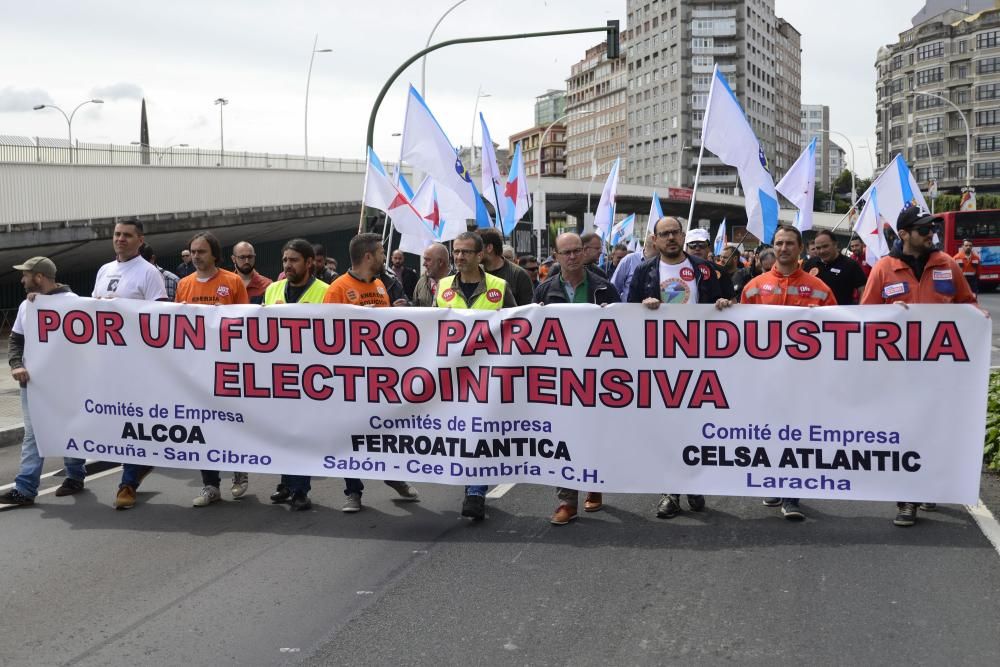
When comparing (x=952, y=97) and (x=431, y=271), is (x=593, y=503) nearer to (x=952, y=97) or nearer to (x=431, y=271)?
(x=431, y=271)

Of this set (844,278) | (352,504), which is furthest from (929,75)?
(352,504)

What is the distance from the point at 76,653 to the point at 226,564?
4.49ft

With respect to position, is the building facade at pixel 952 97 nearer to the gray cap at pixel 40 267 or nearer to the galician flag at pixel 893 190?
the galician flag at pixel 893 190

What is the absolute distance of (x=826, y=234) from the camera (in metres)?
8.77

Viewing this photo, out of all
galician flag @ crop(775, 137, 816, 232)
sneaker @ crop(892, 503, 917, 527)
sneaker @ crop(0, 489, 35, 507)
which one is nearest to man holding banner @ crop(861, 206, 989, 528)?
sneaker @ crop(892, 503, 917, 527)

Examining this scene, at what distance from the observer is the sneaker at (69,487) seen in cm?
773

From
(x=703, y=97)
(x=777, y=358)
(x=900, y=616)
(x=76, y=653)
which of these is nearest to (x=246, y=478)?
(x=76, y=653)

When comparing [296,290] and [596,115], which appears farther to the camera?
[596,115]

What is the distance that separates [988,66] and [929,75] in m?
7.84

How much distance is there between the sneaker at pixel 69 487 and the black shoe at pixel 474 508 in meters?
3.07

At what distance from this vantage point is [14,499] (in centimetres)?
732

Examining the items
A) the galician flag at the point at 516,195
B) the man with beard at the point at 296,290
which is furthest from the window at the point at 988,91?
the man with beard at the point at 296,290

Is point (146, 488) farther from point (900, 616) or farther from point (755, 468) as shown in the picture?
point (900, 616)

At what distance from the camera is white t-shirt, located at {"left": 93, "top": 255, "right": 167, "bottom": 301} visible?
25.0 ft
